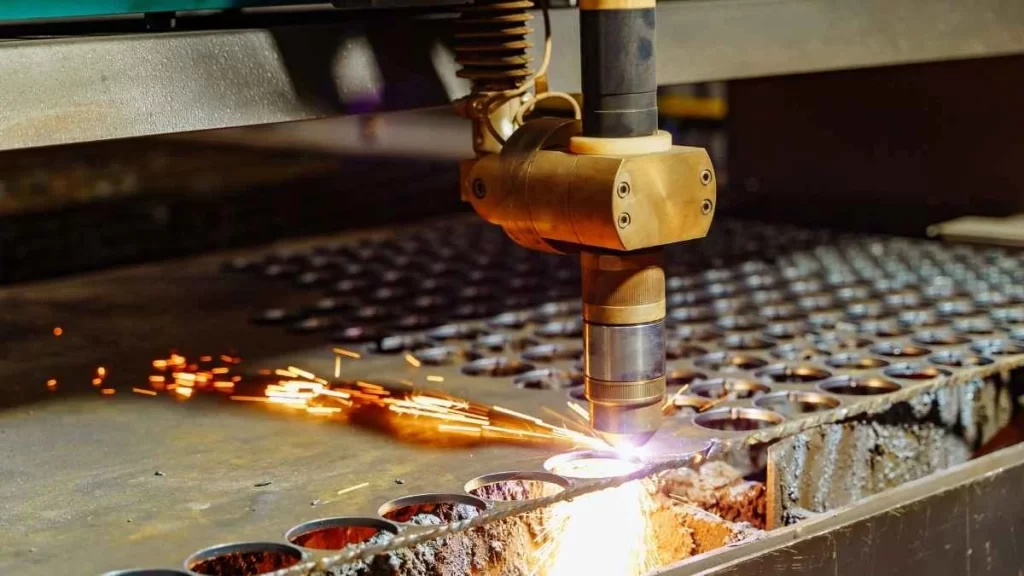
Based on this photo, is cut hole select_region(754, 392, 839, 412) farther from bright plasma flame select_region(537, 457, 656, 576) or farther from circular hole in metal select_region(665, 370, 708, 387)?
bright plasma flame select_region(537, 457, 656, 576)

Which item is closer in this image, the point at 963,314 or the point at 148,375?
the point at 148,375

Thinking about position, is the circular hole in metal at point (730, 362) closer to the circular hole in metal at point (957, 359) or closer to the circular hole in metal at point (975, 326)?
the circular hole in metal at point (957, 359)

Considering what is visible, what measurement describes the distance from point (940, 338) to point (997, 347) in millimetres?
112

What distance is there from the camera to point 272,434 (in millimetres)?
1721

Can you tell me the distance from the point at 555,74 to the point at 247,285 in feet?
3.55

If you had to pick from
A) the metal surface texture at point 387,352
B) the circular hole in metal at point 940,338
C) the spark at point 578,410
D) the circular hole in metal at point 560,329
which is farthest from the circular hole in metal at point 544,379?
the circular hole in metal at point 940,338

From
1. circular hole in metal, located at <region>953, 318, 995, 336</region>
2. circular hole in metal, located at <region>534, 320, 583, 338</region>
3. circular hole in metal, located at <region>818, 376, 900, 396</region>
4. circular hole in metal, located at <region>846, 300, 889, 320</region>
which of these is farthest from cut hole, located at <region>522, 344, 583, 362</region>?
circular hole in metal, located at <region>953, 318, 995, 336</region>

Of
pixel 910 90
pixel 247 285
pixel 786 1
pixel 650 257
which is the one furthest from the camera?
pixel 910 90

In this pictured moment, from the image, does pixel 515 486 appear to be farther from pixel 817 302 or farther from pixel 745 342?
pixel 817 302

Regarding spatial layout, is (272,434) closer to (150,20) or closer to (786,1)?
(150,20)

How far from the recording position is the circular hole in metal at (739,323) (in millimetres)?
2262

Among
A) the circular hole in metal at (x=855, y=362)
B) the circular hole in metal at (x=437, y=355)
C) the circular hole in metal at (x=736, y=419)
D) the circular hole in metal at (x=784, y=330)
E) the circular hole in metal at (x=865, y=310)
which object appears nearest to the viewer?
the circular hole in metal at (x=736, y=419)

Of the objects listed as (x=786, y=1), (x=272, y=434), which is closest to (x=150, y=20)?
(x=272, y=434)

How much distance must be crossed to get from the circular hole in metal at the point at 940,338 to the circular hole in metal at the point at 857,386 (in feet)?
0.83
